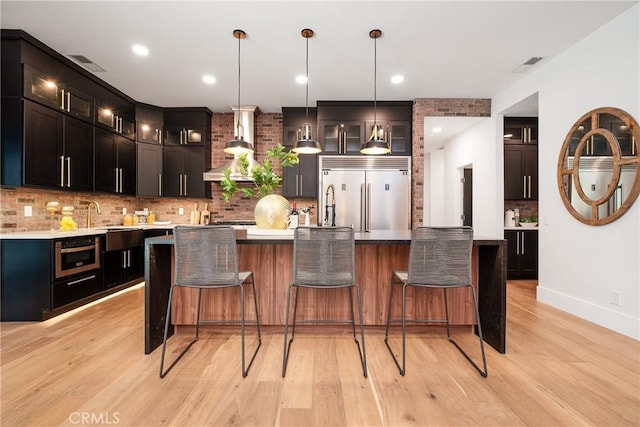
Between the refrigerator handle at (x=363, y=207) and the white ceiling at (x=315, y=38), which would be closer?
the white ceiling at (x=315, y=38)

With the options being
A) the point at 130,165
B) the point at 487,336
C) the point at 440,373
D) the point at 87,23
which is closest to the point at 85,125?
the point at 130,165

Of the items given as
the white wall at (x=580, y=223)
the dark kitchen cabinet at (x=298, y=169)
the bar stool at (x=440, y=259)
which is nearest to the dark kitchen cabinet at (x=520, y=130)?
the white wall at (x=580, y=223)

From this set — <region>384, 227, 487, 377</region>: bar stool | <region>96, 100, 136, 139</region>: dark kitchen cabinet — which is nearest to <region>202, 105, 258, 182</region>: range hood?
Answer: <region>96, 100, 136, 139</region>: dark kitchen cabinet

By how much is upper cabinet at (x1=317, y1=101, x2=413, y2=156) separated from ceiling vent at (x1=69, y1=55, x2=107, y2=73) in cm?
303

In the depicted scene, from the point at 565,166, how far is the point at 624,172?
0.65m

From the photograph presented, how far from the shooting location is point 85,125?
155 inches

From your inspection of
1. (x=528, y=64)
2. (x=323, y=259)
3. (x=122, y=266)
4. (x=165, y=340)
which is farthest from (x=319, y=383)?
(x=528, y=64)

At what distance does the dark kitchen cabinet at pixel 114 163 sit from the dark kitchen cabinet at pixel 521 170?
6.18 meters

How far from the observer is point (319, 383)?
191 centimetres

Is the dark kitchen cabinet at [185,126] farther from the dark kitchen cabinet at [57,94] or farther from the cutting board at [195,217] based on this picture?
the dark kitchen cabinet at [57,94]

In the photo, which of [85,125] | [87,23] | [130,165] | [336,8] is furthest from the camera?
[130,165]

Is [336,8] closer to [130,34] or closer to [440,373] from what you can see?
[130,34]

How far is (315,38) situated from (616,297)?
3.82 metres

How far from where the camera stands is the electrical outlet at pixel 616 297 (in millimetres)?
2775
